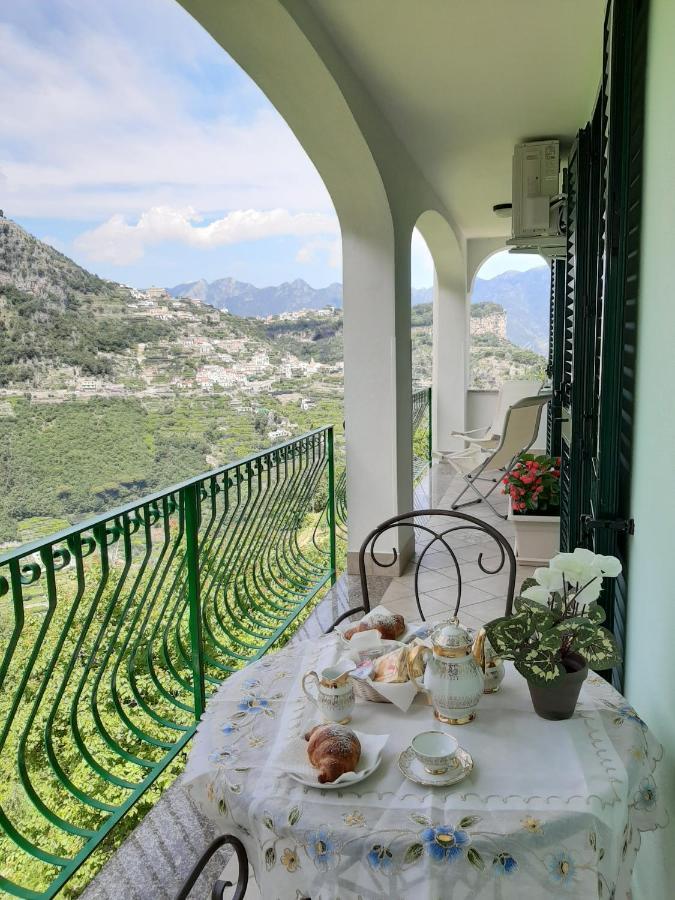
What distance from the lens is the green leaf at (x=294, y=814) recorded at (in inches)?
40.8

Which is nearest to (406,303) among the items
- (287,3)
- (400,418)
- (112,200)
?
(400,418)

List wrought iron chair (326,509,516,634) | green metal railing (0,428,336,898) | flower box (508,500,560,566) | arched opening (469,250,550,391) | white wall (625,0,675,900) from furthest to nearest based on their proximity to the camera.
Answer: arched opening (469,250,550,391)
flower box (508,500,560,566)
wrought iron chair (326,509,516,634)
green metal railing (0,428,336,898)
white wall (625,0,675,900)

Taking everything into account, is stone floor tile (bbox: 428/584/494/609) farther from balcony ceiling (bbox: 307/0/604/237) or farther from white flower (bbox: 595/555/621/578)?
balcony ceiling (bbox: 307/0/604/237)

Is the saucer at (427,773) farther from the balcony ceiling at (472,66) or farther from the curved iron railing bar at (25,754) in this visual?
the balcony ceiling at (472,66)

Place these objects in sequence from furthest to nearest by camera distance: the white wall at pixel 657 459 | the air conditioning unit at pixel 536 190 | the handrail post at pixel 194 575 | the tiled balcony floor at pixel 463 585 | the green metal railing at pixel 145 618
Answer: the air conditioning unit at pixel 536 190 → the tiled balcony floor at pixel 463 585 → the handrail post at pixel 194 575 → the green metal railing at pixel 145 618 → the white wall at pixel 657 459

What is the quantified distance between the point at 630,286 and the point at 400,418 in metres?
2.70

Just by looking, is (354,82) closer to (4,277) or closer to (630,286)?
(630,286)

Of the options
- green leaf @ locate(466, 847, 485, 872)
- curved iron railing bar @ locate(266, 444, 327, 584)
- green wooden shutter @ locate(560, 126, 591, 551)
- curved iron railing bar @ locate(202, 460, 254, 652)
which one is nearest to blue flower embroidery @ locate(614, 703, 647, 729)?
green leaf @ locate(466, 847, 485, 872)

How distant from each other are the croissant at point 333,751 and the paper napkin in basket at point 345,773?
1 centimetres

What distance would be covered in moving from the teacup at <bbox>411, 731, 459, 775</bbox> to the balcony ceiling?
2.66m

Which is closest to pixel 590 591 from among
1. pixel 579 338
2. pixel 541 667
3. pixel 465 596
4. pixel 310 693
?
pixel 541 667

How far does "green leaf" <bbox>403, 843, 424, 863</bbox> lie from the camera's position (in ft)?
3.16

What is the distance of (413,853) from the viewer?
3.17 ft

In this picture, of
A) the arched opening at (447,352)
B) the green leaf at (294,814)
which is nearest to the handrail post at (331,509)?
the green leaf at (294,814)
